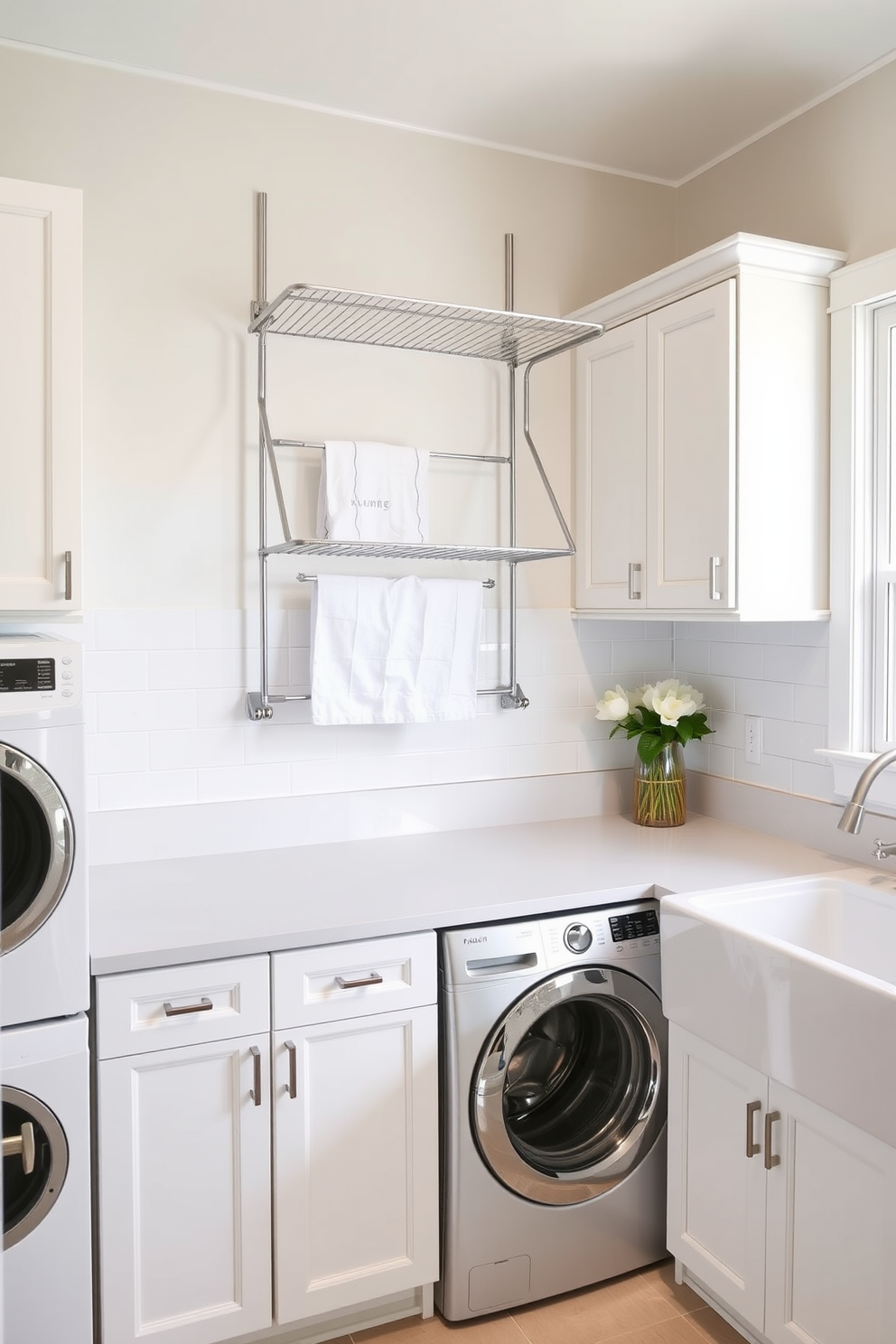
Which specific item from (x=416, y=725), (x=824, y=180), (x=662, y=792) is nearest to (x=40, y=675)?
(x=416, y=725)

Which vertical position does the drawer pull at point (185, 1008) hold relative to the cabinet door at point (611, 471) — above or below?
below

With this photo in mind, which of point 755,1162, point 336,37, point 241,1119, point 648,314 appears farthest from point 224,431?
point 755,1162

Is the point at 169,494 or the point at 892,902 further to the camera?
the point at 169,494

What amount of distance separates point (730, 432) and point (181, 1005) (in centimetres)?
161

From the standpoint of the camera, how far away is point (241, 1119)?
1.80m

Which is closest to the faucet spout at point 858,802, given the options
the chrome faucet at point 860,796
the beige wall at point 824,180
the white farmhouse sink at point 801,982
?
the chrome faucet at point 860,796

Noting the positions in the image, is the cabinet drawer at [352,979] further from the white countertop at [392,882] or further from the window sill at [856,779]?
the window sill at [856,779]

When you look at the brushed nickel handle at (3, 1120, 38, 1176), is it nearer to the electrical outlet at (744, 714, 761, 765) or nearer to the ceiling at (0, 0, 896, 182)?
the electrical outlet at (744, 714, 761, 765)

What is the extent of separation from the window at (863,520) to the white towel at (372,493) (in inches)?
38.2

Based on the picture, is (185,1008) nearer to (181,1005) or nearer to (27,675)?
(181,1005)

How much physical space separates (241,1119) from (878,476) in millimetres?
1884

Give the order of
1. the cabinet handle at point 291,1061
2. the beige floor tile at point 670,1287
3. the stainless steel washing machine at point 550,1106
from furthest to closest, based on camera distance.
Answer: the beige floor tile at point 670,1287 → the stainless steel washing machine at point 550,1106 → the cabinet handle at point 291,1061

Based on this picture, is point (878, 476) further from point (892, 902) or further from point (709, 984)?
point (709, 984)

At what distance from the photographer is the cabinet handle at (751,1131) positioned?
1.79 meters
